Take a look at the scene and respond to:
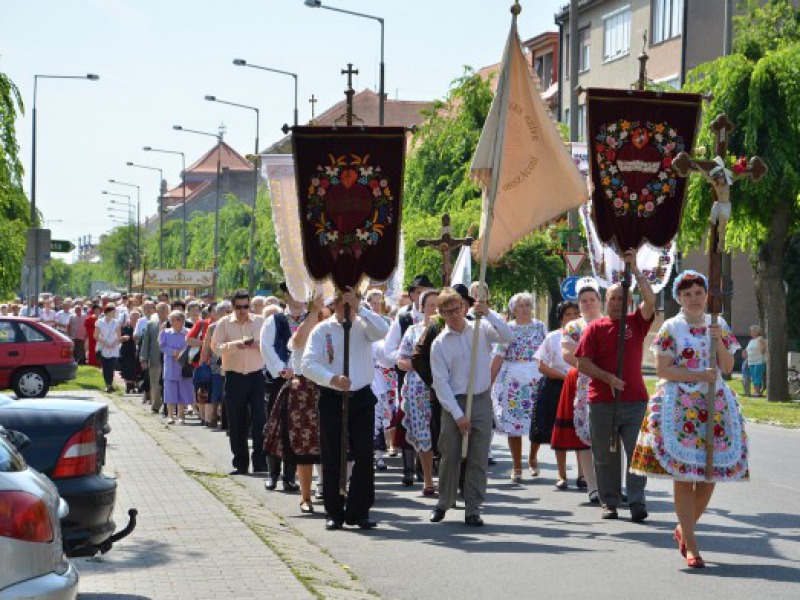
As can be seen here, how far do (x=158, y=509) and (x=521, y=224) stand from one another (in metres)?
3.70

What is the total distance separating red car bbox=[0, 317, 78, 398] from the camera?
28.8 m

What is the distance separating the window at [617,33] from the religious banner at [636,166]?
4150cm

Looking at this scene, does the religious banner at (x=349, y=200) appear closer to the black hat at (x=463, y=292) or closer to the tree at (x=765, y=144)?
the black hat at (x=463, y=292)

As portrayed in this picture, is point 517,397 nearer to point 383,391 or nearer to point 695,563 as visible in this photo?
point 383,391

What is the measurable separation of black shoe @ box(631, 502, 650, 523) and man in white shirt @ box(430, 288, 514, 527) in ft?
3.72

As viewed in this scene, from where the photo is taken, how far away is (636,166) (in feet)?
42.7

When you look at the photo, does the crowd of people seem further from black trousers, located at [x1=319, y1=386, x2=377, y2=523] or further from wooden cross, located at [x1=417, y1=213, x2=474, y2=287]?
wooden cross, located at [x1=417, y1=213, x2=474, y2=287]

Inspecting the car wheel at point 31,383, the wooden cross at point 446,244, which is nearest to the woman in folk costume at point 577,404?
the wooden cross at point 446,244

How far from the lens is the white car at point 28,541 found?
17.5ft

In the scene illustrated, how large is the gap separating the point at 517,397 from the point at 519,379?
189 mm

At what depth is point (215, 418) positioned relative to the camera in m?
23.3

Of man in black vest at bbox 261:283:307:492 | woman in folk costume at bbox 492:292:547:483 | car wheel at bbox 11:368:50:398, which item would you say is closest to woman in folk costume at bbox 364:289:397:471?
woman in folk costume at bbox 492:292:547:483

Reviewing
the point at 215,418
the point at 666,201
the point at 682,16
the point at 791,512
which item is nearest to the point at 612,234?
the point at 666,201

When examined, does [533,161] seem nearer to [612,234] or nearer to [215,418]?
[612,234]
